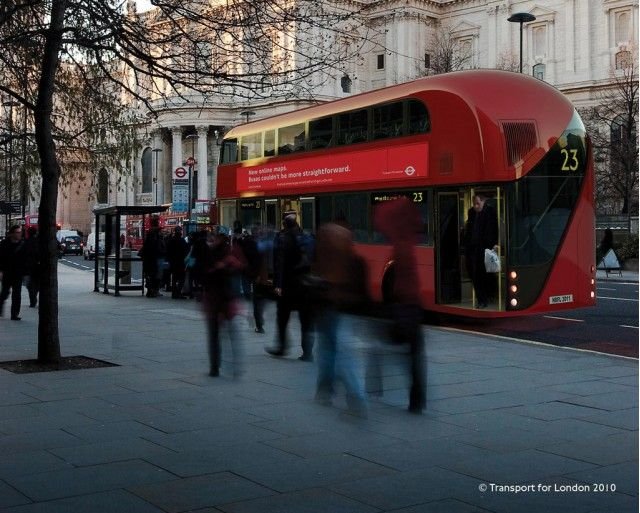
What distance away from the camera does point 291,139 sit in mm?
20969

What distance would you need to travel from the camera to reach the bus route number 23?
15203mm

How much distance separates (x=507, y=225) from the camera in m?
14.7

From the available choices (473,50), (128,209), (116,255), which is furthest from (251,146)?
(473,50)

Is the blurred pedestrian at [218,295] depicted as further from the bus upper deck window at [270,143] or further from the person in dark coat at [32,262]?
the bus upper deck window at [270,143]

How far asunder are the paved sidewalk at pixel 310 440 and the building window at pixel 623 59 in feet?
177

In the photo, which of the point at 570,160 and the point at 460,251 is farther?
the point at 460,251

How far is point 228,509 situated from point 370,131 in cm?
1308

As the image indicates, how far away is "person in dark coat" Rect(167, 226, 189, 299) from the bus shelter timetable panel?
7.76 ft

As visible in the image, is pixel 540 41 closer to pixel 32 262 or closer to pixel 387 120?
pixel 387 120

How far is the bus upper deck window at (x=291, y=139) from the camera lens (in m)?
20.4

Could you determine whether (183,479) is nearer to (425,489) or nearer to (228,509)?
(228,509)

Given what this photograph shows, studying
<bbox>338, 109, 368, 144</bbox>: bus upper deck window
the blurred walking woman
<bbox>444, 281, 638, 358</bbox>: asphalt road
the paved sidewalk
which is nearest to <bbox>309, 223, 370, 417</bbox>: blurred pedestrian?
the blurred walking woman

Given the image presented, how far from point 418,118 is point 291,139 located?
17.3ft

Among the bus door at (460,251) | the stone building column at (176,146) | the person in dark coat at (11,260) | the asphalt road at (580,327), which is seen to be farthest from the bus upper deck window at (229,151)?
the stone building column at (176,146)
